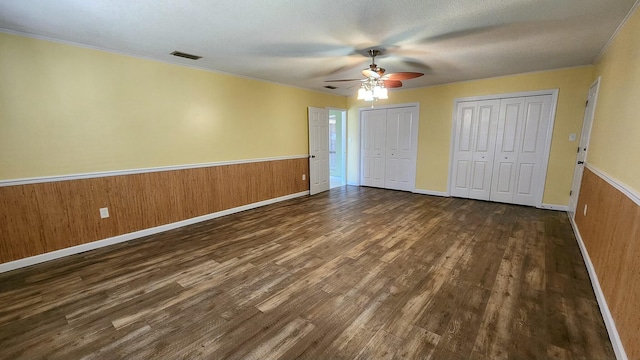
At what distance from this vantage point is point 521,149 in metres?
4.66

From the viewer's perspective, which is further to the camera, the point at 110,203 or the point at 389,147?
the point at 389,147

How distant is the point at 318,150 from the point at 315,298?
14.0ft

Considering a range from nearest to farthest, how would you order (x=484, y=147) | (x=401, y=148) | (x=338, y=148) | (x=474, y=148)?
(x=484, y=147) → (x=474, y=148) → (x=401, y=148) → (x=338, y=148)

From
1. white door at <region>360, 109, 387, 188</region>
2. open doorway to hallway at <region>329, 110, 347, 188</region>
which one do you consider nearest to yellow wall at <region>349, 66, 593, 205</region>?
white door at <region>360, 109, 387, 188</region>

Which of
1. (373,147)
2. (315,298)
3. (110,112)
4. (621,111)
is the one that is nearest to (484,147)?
(373,147)

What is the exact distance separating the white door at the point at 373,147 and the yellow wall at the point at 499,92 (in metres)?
0.27

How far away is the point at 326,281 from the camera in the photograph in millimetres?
2430

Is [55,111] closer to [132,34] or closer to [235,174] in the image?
[132,34]

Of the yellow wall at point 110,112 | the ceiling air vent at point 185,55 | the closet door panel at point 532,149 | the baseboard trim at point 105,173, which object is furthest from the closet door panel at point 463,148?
the ceiling air vent at point 185,55

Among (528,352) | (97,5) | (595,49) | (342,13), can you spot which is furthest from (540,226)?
(97,5)

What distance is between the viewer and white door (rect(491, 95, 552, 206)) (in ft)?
14.6

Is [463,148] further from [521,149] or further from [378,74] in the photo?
[378,74]

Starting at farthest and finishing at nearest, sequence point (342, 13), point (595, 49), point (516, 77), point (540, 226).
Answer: point (516, 77)
point (540, 226)
point (595, 49)
point (342, 13)

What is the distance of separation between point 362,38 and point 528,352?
2.93m
